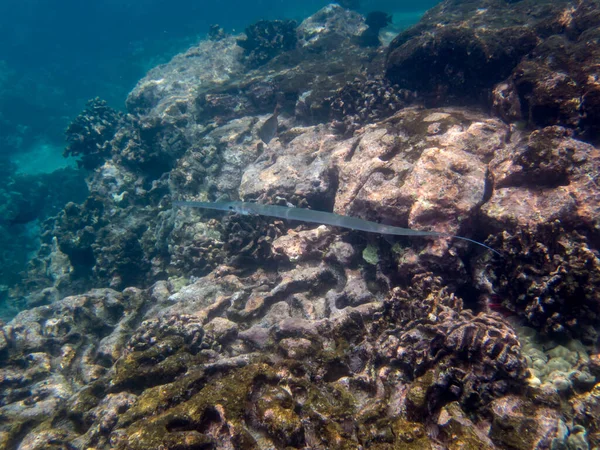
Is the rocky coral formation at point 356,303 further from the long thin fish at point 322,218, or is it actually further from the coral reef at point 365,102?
the long thin fish at point 322,218

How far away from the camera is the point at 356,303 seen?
16.4ft

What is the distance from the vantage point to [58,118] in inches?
1195

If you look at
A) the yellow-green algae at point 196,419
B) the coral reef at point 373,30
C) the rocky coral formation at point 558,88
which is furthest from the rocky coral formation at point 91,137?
the rocky coral formation at point 558,88

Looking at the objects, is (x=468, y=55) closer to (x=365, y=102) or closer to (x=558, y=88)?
(x=365, y=102)

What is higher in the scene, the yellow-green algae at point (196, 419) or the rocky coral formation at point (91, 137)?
the rocky coral formation at point (91, 137)

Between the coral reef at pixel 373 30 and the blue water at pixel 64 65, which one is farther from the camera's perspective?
the blue water at pixel 64 65

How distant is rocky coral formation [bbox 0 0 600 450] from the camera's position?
9.45 feet

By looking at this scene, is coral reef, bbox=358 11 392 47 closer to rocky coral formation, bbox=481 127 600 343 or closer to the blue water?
the blue water

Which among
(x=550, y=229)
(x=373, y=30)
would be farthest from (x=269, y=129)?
(x=373, y=30)

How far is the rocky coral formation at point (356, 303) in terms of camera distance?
288 centimetres

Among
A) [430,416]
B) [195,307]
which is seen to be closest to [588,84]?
[430,416]

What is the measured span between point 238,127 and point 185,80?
7094 mm

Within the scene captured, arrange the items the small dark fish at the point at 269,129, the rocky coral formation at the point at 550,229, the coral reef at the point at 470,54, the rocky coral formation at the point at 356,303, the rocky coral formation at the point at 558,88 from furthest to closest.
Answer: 1. the small dark fish at the point at 269,129
2. the coral reef at the point at 470,54
3. the rocky coral formation at the point at 558,88
4. the rocky coral formation at the point at 550,229
5. the rocky coral formation at the point at 356,303

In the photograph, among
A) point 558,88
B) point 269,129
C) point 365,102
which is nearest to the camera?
point 558,88
